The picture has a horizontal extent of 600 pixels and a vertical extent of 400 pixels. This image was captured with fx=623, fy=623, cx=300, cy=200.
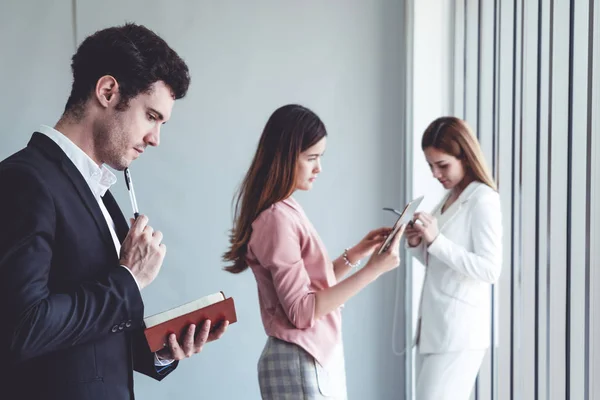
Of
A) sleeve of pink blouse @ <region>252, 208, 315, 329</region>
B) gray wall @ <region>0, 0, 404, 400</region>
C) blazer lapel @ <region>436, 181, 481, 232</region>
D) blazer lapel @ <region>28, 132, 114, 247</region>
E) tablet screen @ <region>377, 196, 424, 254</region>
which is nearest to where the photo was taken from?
blazer lapel @ <region>28, 132, 114, 247</region>

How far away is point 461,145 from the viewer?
2264 mm

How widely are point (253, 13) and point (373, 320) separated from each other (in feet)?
5.02

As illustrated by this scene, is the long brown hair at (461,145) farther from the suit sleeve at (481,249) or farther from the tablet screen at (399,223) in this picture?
the tablet screen at (399,223)

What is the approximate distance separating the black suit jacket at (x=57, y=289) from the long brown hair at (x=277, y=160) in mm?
661

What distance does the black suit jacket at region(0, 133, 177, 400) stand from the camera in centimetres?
98

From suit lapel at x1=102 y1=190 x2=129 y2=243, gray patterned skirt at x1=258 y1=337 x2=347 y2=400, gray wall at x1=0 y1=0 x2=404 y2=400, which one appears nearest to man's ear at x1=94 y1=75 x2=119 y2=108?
suit lapel at x1=102 y1=190 x2=129 y2=243

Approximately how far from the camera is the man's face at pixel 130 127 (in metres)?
1.18

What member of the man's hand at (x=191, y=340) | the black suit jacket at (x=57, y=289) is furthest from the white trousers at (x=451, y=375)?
the black suit jacket at (x=57, y=289)

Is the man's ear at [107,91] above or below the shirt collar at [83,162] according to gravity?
above

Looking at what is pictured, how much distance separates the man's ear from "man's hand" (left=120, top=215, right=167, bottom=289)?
0.76 ft

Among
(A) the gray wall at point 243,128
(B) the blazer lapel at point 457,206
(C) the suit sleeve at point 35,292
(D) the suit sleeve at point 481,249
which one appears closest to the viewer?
(C) the suit sleeve at point 35,292

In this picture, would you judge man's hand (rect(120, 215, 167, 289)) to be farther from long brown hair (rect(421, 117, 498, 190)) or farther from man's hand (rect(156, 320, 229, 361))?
long brown hair (rect(421, 117, 498, 190))

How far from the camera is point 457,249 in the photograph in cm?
214

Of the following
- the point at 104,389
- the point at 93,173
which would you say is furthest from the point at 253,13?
the point at 104,389
